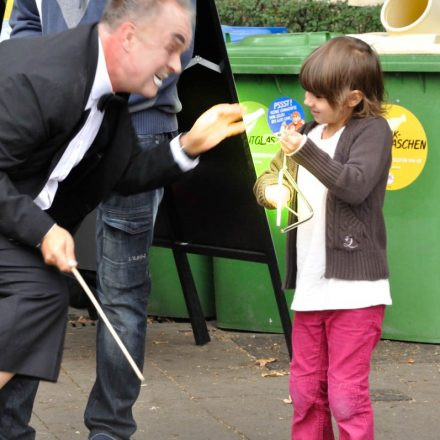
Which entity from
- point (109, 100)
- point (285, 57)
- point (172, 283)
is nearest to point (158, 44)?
point (109, 100)

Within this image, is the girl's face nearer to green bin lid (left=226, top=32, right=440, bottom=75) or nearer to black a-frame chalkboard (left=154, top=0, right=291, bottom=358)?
black a-frame chalkboard (left=154, top=0, right=291, bottom=358)

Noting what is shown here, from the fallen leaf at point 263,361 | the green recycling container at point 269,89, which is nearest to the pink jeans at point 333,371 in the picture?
the fallen leaf at point 263,361

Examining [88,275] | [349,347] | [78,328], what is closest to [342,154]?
[349,347]

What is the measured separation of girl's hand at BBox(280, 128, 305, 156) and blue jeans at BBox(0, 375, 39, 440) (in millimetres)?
1103

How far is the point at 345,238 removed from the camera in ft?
12.4

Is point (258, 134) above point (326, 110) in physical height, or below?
below

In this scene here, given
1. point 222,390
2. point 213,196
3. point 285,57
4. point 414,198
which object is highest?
point 285,57

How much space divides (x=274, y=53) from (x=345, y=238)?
75.4 inches

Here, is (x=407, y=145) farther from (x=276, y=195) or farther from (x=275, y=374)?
(x=276, y=195)

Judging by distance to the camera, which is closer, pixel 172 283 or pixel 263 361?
pixel 263 361

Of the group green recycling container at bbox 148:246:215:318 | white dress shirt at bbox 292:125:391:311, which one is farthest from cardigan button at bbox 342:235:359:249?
green recycling container at bbox 148:246:215:318

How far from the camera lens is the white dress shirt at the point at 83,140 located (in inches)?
128

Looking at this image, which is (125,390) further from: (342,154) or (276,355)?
(276,355)

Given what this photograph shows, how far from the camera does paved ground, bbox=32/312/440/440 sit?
4.51m
